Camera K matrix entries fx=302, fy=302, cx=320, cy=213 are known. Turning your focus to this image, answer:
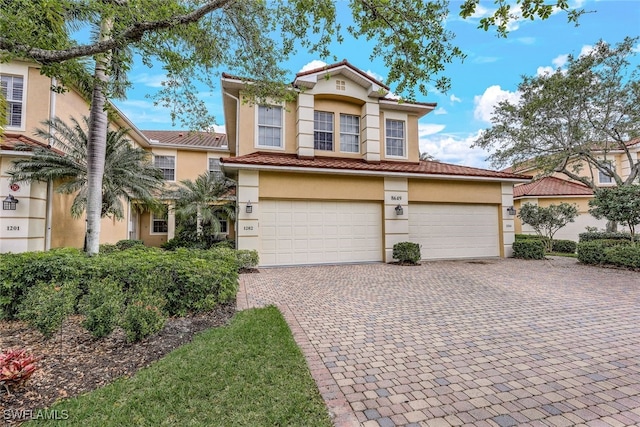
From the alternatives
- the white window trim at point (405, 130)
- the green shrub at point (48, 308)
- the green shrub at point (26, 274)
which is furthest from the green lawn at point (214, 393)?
the white window trim at point (405, 130)

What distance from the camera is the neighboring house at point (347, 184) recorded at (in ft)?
35.8

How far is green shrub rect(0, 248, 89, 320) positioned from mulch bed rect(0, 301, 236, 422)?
36 centimetres

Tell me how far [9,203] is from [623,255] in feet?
65.6

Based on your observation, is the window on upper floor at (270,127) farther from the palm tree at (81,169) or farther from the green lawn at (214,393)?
the green lawn at (214,393)

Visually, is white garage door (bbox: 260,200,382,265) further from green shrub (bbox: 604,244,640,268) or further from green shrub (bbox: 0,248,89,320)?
green shrub (bbox: 604,244,640,268)

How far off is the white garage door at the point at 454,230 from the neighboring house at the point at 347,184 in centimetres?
4

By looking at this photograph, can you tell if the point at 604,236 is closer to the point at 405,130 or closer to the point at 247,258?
the point at 405,130

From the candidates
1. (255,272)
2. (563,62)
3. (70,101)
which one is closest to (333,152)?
(255,272)

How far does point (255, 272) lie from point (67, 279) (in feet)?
18.1

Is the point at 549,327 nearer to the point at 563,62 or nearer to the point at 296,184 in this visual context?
the point at 296,184

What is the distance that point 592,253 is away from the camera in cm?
1124

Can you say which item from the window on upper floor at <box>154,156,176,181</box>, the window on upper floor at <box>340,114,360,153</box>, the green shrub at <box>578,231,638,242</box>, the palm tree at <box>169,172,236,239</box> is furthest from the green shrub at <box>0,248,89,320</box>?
the green shrub at <box>578,231,638,242</box>

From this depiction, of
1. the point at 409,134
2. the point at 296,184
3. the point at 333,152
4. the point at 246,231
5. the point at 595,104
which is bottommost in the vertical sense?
the point at 246,231

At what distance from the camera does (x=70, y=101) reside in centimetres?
1219
